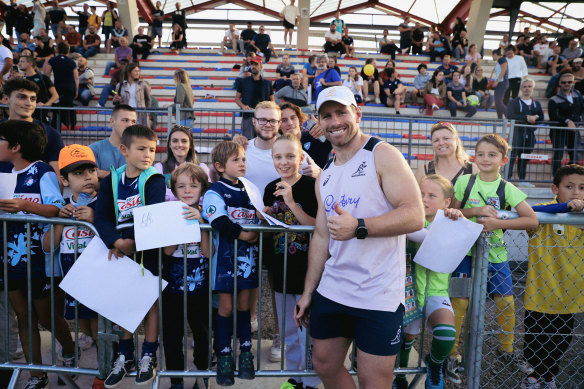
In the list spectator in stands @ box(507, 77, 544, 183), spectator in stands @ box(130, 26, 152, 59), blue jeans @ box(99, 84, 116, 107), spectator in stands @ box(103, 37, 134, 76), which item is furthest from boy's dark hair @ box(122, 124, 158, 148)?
spectator in stands @ box(130, 26, 152, 59)

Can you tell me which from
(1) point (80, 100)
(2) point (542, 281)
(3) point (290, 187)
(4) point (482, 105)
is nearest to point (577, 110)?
(4) point (482, 105)

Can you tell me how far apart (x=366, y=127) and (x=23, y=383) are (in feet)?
25.3

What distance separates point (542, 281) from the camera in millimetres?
3545

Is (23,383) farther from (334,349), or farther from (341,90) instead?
(341,90)

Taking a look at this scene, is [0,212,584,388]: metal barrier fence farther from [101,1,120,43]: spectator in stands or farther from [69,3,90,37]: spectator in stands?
[69,3,90,37]: spectator in stands

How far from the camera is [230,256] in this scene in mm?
3076

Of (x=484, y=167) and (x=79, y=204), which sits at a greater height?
(x=484, y=167)

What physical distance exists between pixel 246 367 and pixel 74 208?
5.38 feet

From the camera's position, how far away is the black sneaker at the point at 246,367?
9.66ft

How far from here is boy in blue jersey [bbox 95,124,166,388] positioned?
2922mm

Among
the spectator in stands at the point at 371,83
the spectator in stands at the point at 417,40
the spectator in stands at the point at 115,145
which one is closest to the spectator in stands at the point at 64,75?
the spectator in stands at the point at 115,145

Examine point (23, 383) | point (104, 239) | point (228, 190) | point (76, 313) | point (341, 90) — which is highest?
point (341, 90)

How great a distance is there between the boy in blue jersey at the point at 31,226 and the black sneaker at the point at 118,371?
2.19 feet

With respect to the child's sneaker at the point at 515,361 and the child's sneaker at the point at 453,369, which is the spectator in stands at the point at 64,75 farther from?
the child's sneaker at the point at 515,361
